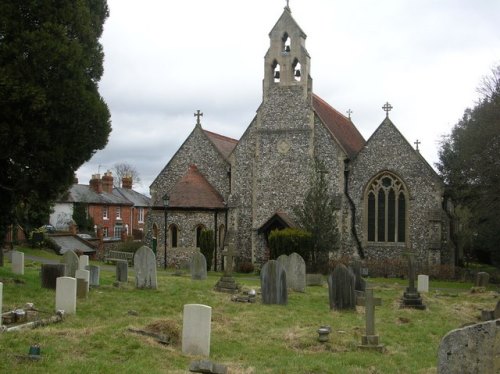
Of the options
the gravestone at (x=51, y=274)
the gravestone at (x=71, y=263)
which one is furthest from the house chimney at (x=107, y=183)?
the gravestone at (x=51, y=274)

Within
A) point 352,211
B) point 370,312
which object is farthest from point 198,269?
point 370,312

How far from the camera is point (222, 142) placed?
37.0 m

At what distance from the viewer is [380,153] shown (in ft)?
99.5

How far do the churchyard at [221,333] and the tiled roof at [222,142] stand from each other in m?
17.1

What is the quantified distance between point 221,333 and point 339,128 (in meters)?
24.9

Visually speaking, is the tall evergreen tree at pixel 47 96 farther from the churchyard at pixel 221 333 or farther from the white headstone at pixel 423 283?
the white headstone at pixel 423 283

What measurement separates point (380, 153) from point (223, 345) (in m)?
21.5

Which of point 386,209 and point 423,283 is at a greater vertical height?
point 386,209

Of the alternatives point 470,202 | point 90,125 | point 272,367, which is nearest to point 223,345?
point 272,367

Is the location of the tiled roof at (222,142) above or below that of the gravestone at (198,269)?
above

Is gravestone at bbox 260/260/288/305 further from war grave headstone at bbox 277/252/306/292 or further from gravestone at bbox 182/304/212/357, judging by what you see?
gravestone at bbox 182/304/212/357

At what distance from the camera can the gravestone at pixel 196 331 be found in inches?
382

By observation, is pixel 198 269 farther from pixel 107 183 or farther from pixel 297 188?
pixel 107 183

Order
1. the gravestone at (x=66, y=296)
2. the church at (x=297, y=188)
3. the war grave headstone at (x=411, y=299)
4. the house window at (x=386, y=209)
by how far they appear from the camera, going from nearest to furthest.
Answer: the gravestone at (x=66, y=296) → the war grave headstone at (x=411, y=299) → the church at (x=297, y=188) → the house window at (x=386, y=209)
